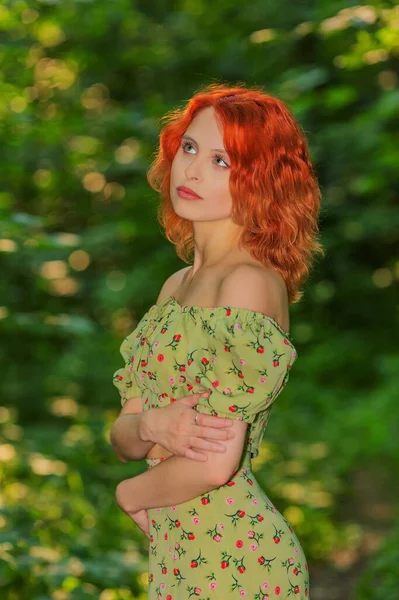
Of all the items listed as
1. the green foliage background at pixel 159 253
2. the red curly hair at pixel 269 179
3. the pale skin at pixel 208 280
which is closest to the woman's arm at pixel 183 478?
the pale skin at pixel 208 280

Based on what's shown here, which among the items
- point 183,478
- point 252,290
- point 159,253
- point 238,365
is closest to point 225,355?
point 238,365

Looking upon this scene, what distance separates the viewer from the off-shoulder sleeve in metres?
1.90

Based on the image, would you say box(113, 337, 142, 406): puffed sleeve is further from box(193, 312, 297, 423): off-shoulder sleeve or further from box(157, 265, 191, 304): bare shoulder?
box(193, 312, 297, 423): off-shoulder sleeve

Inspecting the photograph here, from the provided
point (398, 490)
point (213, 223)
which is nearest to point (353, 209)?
point (398, 490)

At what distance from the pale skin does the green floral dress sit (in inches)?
1.5

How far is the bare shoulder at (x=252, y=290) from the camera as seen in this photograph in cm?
194

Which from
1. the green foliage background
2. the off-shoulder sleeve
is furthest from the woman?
the green foliage background

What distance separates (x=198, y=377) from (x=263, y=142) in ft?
1.66

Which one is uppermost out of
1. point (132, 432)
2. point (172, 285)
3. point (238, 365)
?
point (172, 285)

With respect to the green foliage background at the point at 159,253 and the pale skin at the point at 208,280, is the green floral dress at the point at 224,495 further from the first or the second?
the green foliage background at the point at 159,253

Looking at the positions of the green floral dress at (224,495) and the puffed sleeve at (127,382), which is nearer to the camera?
the green floral dress at (224,495)

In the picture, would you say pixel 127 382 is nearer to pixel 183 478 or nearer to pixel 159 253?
pixel 183 478

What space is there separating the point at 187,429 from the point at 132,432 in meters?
0.22

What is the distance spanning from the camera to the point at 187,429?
1.92m
